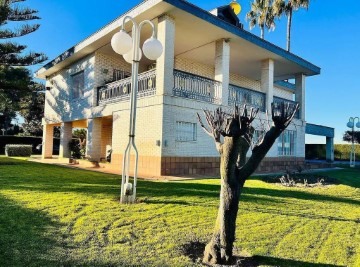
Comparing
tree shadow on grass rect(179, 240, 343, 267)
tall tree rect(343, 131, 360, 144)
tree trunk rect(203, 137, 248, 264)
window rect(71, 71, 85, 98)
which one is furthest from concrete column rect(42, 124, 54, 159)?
tall tree rect(343, 131, 360, 144)

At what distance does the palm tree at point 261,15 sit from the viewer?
30.3 m

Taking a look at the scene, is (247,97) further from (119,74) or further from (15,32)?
(15,32)

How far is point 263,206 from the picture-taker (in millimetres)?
6465

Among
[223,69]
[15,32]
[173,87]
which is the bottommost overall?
[173,87]

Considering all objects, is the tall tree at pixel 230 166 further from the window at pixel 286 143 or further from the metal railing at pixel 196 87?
the window at pixel 286 143

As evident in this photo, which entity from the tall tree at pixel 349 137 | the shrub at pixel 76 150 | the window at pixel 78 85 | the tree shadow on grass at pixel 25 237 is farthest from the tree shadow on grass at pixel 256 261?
the tall tree at pixel 349 137

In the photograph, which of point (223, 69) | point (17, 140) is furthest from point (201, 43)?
point (17, 140)

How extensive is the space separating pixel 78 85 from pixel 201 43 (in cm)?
847

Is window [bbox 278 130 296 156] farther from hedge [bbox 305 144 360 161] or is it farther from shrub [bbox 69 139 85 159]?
hedge [bbox 305 144 360 161]

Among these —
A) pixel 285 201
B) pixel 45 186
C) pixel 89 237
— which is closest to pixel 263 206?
pixel 285 201

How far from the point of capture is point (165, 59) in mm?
11789

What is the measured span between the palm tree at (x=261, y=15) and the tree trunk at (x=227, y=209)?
99.6ft

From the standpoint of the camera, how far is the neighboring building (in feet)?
38.8

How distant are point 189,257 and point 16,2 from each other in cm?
1746
